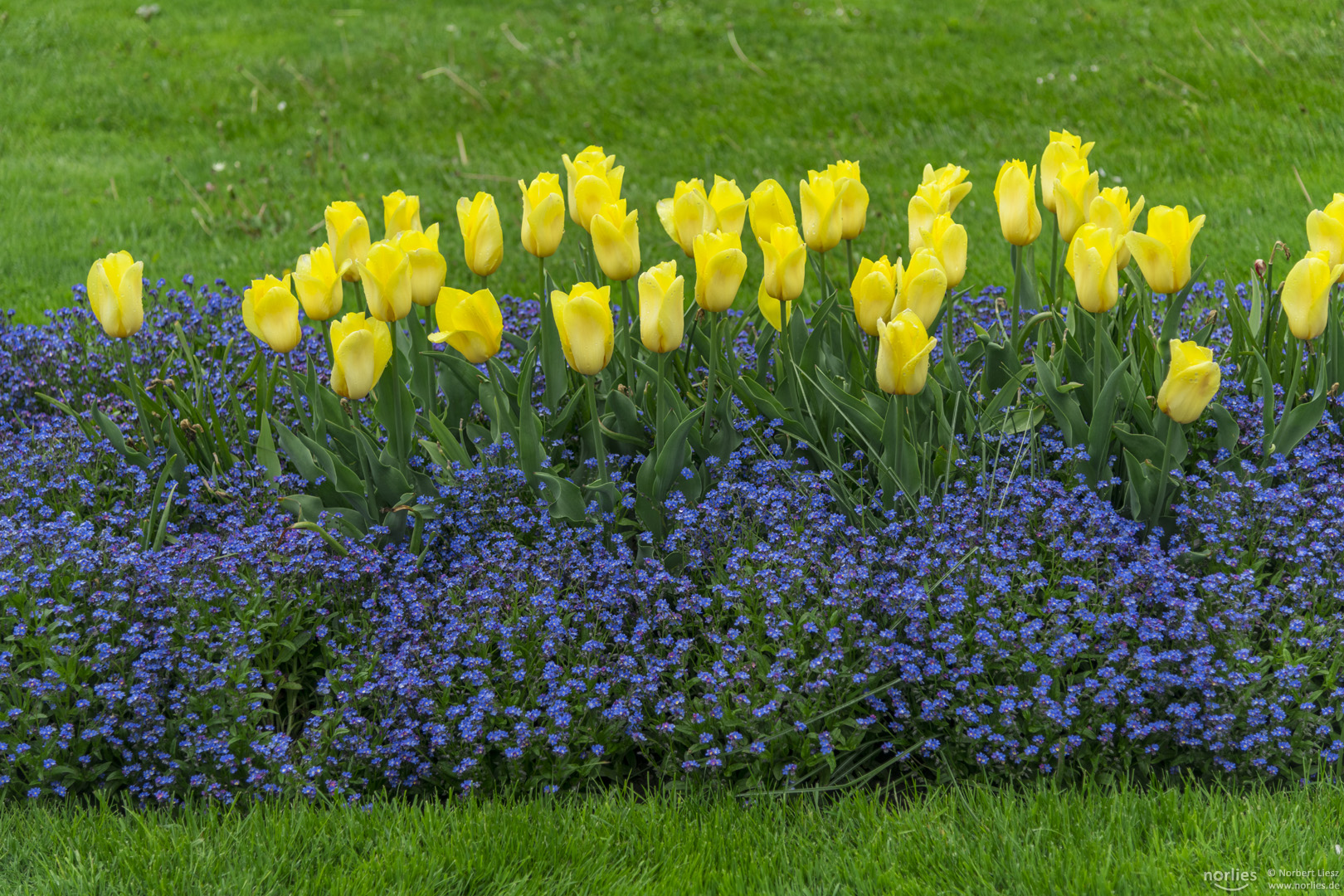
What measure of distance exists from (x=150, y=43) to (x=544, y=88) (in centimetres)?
376

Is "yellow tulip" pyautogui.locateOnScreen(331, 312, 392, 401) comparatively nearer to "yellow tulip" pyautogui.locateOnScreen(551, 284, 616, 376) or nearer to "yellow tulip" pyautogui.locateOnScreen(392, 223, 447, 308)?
"yellow tulip" pyautogui.locateOnScreen(392, 223, 447, 308)

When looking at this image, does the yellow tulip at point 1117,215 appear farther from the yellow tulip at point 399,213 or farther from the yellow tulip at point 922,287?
the yellow tulip at point 399,213

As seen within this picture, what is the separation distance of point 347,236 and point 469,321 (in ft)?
1.84

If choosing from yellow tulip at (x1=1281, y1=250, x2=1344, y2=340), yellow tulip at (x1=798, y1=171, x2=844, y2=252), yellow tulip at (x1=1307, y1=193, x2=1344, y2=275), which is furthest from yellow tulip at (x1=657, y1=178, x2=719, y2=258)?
yellow tulip at (x1=1307, y1=193, x2=1344, y2=275)

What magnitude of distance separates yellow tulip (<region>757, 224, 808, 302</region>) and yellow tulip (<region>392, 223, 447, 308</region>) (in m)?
0.89

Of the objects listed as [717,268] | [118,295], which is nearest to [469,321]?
[717,268]

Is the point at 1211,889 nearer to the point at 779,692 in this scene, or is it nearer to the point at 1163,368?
the point at 779,692

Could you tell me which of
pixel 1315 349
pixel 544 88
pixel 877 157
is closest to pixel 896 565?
pixel 1315 349

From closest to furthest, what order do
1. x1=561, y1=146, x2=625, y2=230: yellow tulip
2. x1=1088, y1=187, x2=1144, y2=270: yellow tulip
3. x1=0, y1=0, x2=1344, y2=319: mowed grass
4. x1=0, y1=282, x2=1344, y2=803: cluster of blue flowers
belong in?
x1=0, y1=282, x2=1344, y2=803: cluster of blue flowers → x1=1088, y1=187, x2=1144, y2=270: yellow tulip → x1=561, y1=146, x2=625, y2=230: yellow tulip → x1=0, y1=0, x2=1344, y2=319: mowed grass

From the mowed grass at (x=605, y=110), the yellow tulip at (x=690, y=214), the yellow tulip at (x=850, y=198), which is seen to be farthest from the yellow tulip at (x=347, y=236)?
the mowed grass at (x=605, y=110)

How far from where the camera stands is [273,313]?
3.13 m

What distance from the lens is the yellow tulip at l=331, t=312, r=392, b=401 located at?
115 inches

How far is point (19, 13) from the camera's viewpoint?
33.5 ft

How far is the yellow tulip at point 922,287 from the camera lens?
9.50 ft
